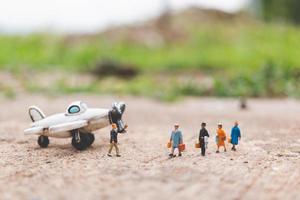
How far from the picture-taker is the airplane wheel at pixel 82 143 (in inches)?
379

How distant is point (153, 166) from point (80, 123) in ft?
6.26

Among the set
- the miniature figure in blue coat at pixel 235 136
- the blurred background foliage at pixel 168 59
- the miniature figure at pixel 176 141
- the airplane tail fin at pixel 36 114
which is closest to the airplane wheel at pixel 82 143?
the airplane tail fin at pixel 36 114

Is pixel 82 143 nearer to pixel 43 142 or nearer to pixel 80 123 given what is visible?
pixel 80 123

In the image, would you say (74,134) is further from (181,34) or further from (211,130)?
(181,34)

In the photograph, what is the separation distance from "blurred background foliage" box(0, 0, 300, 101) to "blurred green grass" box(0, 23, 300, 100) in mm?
35

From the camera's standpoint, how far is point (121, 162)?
28.2 feet

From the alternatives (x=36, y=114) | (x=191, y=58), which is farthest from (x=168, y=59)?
(x=36, y=114)

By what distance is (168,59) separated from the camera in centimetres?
2275

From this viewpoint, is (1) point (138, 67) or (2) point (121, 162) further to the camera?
(1) point (138, 67)

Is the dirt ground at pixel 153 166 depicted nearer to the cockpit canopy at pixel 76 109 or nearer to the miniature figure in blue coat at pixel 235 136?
the miniature figure in blue coat at pixel 235 136

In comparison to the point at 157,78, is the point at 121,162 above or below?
below

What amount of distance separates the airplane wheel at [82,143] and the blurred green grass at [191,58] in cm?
816

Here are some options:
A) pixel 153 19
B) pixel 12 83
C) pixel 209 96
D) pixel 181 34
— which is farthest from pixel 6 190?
pixel 153 19

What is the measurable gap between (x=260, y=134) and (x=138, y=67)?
11.4m
